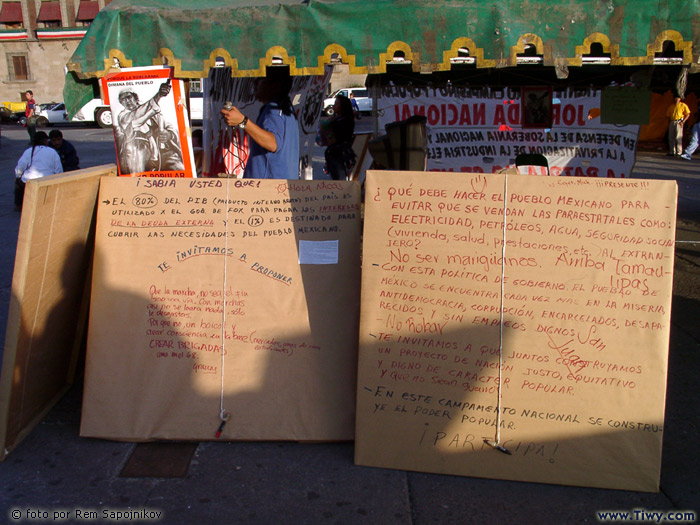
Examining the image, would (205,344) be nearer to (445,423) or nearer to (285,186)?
(285,186)

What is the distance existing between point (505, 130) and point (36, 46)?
1889 inches

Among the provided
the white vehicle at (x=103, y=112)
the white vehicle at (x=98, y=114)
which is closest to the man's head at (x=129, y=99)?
the white vehicle at (x=103, y=112)

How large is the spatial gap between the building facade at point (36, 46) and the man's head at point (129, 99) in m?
47.7

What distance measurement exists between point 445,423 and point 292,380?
855 millimetres

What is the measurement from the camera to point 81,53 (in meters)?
4.08

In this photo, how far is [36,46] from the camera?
4622 cm

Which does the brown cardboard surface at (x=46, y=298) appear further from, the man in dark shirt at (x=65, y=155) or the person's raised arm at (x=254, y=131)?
the man in dark shirt at (x=65, y=155)

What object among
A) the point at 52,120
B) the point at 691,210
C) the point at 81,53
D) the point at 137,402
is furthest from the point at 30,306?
the point at 52,120

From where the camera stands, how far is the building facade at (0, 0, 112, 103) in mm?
46000

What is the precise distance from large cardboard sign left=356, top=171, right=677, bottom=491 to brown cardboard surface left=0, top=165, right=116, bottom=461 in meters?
1.63

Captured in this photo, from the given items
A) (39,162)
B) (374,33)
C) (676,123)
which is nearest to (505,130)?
(374,33)

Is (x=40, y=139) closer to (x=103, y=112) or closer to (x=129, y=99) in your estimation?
(x=129, y=99)

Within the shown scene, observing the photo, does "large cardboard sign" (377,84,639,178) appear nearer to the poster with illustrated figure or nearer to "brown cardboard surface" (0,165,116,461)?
the poster with illustrated figure

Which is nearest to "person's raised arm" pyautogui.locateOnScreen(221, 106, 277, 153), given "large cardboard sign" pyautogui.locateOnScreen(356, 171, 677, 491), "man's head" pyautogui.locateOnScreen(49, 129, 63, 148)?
"large cardboard sign" pyautogui.locateOnScreen(356, 171, 677, 491)
